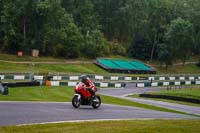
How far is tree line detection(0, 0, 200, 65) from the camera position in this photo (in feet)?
236

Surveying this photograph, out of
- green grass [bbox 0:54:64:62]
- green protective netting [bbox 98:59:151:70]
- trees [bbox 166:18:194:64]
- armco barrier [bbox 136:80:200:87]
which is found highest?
trees [bbox 166:18:194:64]

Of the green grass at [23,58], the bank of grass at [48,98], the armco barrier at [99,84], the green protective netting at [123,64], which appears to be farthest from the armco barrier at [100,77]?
the green grass at [23,58]

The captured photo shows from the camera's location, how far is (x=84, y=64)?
73688 millimetres

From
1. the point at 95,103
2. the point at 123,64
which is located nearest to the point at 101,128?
the point at 95,103

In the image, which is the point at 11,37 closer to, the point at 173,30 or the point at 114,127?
the point at 173,30

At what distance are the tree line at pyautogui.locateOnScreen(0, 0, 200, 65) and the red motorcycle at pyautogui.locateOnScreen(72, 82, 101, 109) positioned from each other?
49784 millimetres

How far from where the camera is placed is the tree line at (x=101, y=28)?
236ft

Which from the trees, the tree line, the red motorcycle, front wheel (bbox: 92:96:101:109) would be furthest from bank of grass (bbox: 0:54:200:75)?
the red motorcycle

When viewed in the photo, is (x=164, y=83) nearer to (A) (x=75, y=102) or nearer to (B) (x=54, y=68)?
(B) (x=54, y=68)

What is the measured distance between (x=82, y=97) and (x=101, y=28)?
7065 centimetres

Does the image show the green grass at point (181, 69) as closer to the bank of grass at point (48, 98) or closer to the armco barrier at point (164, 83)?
the armco barrier at point (164, 83)

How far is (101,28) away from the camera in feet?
300

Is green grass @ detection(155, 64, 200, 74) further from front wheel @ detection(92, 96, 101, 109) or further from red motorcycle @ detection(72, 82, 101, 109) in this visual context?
red motorcycle @ detection(72, 82, 101, 109)

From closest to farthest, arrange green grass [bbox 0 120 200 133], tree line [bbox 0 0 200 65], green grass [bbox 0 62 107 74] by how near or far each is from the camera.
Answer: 1. green grass [bbox 0 120 200 133]
2. green grass [bbox 0 62 107 74]
3. tree line [bbox 0 0 200 65]
